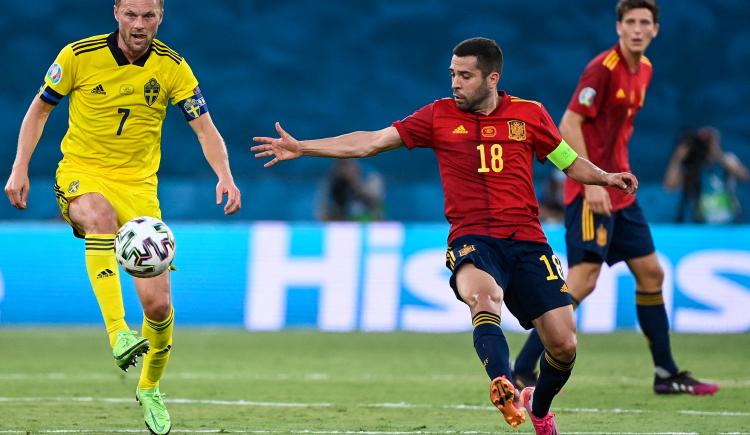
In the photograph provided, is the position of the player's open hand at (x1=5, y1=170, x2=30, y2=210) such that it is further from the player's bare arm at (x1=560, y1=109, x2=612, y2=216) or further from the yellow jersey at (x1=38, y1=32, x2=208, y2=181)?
the player's bare arm at (x1=560, y1=109, x2=612, y2=216)

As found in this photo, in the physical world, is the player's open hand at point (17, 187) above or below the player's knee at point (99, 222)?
above

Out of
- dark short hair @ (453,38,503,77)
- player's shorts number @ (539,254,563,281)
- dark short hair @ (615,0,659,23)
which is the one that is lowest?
player's shorts number @ (539,254,563,281)

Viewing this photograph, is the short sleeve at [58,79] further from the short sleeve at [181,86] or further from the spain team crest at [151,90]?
the short sleeve at [181,86]

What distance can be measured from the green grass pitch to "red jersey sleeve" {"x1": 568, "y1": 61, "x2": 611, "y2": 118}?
6.63 ft

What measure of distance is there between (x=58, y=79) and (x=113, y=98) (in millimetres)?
336

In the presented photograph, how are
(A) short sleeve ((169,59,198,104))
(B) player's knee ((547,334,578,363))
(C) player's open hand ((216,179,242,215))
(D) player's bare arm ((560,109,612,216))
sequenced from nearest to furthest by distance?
(B) player's knee ((547,334,578,363))
(C) player's open hand ((216,179,242,215))
(A) short sleeve ((169,59,198,104))
(D) player's bare arm ((560,109,612,216))

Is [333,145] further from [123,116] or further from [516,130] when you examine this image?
[123,116]

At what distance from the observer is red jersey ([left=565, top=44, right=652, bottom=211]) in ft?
33.9

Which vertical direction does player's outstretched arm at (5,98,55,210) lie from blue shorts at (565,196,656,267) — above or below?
above

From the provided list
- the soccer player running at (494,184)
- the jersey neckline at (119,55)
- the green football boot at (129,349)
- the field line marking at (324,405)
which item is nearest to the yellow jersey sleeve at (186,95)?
the jersey neckline at (119,55)

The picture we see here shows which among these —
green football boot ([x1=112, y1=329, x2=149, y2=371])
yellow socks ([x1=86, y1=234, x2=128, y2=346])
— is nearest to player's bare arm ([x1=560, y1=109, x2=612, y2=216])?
yellow socks ([x1=86, y1=234, x2=128, y2=346])

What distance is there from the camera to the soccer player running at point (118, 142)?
328 inches

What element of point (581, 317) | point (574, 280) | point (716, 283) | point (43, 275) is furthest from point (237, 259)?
point (574, 280)

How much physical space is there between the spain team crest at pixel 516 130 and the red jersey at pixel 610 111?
227 cm
